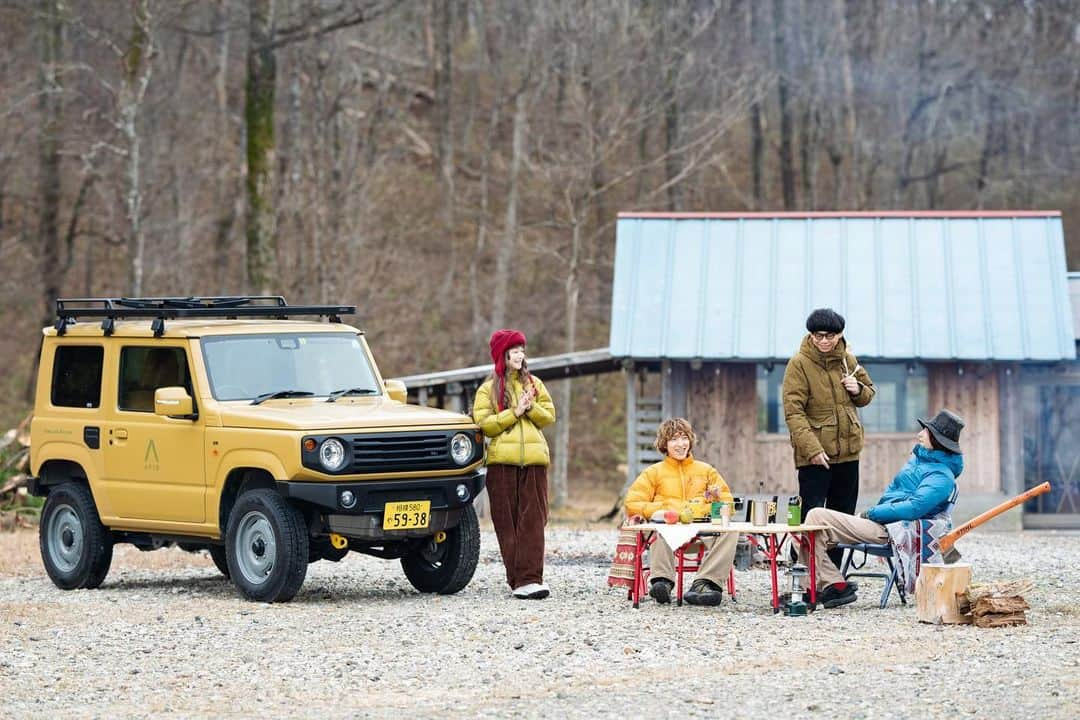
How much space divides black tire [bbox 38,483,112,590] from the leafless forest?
18.8 meters

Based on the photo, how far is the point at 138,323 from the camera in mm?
12914

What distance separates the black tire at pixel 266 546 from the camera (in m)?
11.3

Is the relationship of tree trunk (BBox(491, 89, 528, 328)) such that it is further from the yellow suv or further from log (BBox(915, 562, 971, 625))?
log (BBox(915, 562, 971, 625))

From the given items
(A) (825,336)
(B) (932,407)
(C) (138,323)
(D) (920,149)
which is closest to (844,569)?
(A) (825,336)

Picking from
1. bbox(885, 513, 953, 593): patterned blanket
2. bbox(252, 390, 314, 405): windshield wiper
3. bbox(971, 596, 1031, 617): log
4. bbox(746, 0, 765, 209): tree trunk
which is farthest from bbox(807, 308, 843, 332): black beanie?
bbox(746, 0, 765, 209): tree trunk

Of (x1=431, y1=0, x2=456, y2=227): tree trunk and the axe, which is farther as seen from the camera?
(x1=431, y1=0, x2=456, y2=227): tree trunk

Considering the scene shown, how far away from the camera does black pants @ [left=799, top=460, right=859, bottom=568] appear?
11578 mm

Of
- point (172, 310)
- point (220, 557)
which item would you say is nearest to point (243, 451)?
point (172, 310)

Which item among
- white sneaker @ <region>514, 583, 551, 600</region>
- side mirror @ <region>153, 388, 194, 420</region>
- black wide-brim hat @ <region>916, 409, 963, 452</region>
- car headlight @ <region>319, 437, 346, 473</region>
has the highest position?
side mirror @ <region>153, 388, 194, 420</region>

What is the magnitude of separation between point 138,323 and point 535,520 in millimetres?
3699

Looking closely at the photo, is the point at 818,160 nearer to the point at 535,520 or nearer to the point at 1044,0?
the point at 1044,0

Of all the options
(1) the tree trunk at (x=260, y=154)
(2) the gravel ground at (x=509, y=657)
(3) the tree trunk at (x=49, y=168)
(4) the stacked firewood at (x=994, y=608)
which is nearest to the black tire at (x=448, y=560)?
(2) the gravel ground at (x=509, y=657)

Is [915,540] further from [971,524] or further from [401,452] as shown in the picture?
[401,452]

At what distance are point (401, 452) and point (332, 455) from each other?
0.52 meters
